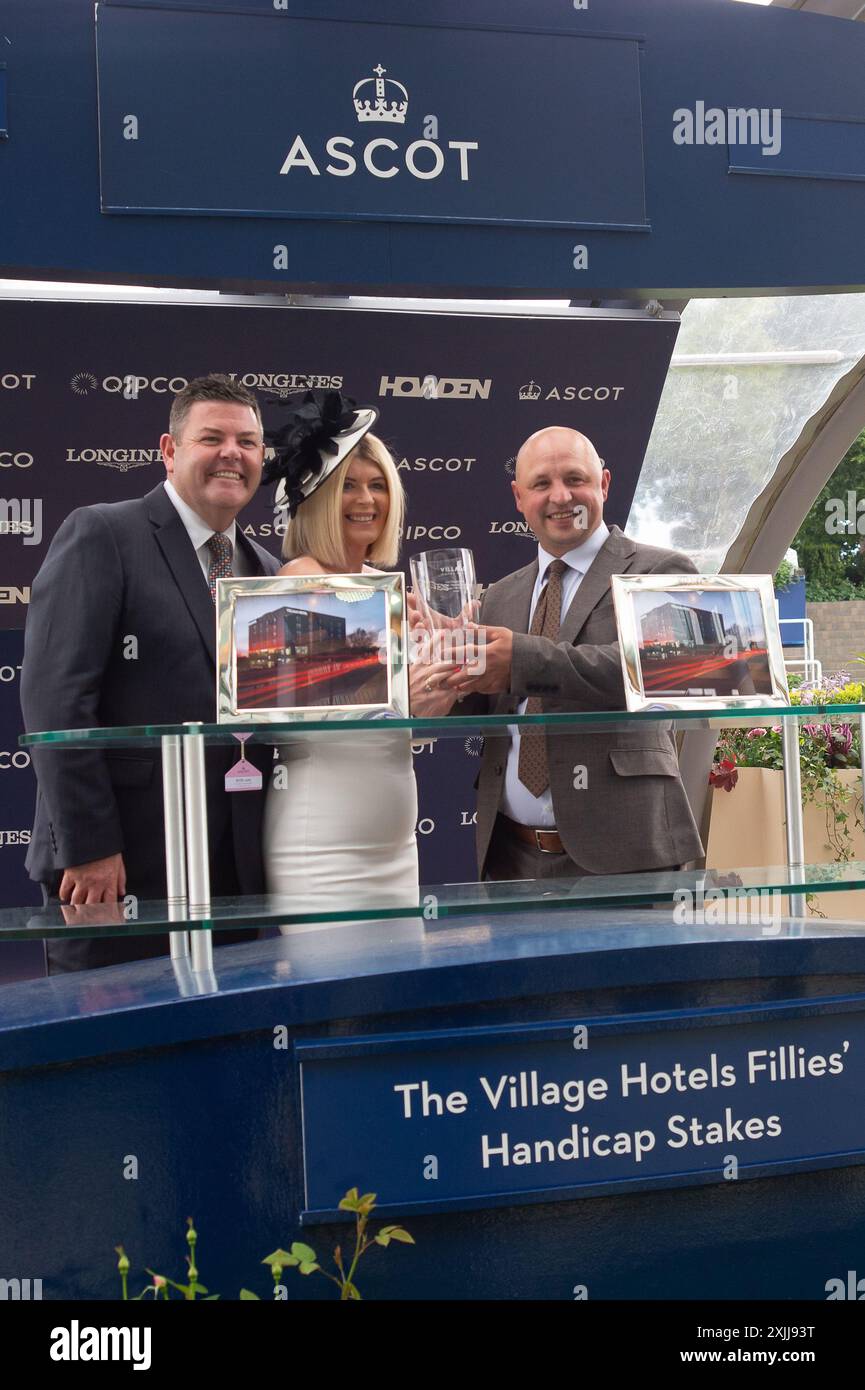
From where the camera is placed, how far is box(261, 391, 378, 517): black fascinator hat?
2.59 metres

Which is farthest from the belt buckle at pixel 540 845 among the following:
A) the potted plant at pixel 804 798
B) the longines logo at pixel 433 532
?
the longines logo at pixel 433 532

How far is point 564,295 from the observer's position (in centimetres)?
377

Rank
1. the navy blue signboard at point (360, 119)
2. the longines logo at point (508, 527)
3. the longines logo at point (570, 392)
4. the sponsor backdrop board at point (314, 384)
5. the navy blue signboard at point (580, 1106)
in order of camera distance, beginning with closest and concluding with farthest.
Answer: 1. the navy blue signboard at point (580, 1106)
2. the navy blue signboard at point (360, 119)
3. the sponsor backdrop board at point (314, 384)
4. the longines logo at point (570, 392)
5. the longines logo at point (508, 527)

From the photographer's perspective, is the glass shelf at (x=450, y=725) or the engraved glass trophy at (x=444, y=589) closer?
the glass shelf at (x=450, y=725)

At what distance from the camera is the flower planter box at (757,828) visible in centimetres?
594

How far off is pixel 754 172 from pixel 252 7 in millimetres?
1377

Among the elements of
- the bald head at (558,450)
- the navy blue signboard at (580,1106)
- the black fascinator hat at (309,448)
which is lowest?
the navy blue signboard at (580,1106)

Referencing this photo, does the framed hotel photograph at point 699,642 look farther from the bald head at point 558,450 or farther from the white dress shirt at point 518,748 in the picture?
the bald head at point 558,450

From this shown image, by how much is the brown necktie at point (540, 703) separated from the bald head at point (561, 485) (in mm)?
111

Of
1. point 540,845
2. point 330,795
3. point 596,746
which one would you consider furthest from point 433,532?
point 330,795

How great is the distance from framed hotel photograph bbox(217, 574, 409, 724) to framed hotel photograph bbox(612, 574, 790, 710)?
15.1 inches

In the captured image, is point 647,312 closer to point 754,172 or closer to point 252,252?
point 754,172

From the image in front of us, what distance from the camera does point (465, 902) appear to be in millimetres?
1932

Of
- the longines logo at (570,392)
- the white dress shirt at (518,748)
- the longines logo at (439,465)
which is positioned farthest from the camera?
the longines logo at (439,465)
